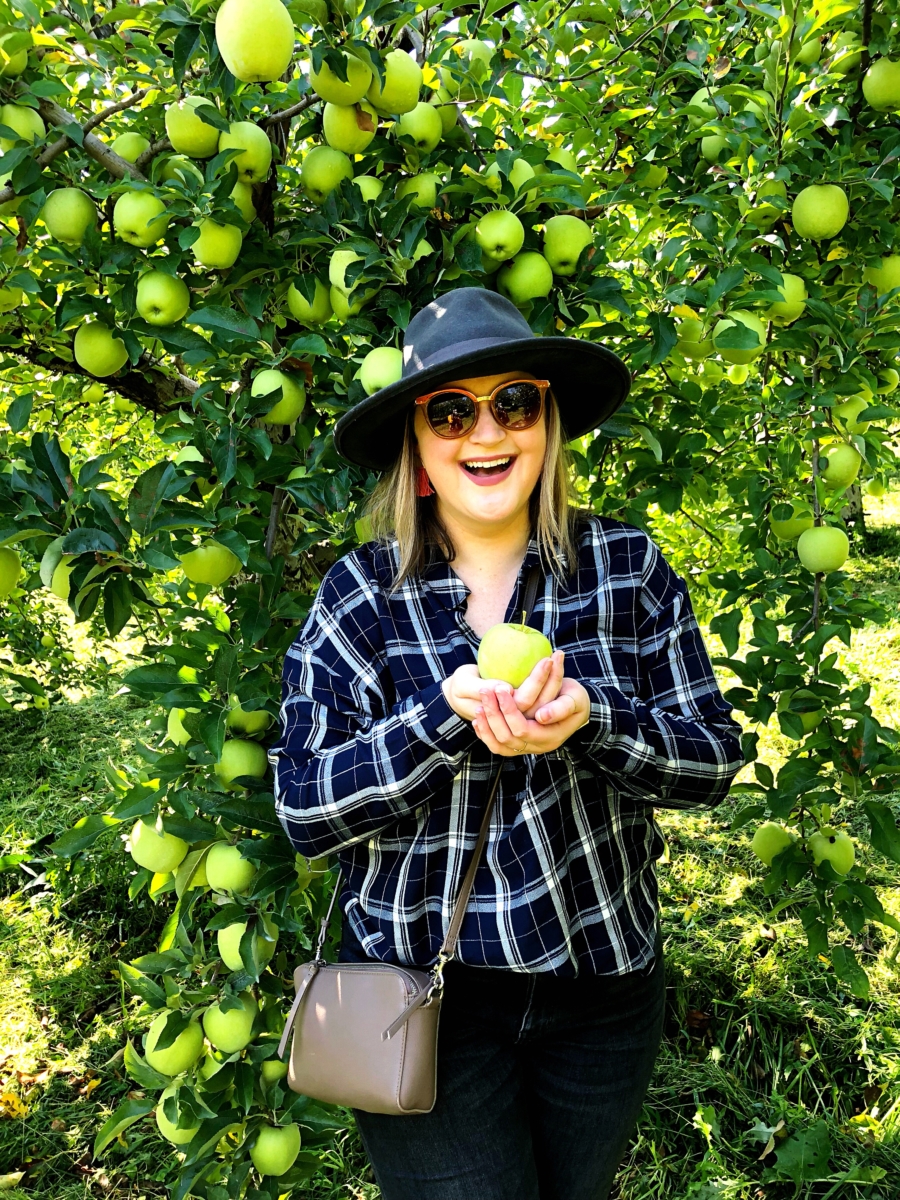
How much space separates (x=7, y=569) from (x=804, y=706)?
1.32 m

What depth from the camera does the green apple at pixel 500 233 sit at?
1.50 metres

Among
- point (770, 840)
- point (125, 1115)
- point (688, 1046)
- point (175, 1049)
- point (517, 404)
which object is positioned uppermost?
point (517, 404)

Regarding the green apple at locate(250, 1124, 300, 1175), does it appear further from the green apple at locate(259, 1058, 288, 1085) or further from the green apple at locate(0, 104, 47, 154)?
the green apple at locate(0, 104, 47, 154)

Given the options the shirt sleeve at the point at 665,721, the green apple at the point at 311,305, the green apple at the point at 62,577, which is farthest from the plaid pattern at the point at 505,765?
the green apple at the point at 311,305

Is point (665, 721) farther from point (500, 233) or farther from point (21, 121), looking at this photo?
point (21, 121)

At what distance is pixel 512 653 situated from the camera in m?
1.19

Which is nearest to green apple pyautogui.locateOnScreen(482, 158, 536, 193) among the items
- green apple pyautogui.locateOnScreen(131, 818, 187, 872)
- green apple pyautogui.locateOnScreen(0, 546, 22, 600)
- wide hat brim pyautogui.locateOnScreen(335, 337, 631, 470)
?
wide hat brim pyautogui.locateOnScreen(335, 337, 631, 470)

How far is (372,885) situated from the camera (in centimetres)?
131

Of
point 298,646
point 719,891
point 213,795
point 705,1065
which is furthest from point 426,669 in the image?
point 719,891

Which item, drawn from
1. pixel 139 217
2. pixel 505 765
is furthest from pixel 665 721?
pixel 139 217

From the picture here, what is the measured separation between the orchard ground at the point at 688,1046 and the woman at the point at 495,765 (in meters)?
0.68

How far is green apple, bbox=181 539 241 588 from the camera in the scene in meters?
1.49

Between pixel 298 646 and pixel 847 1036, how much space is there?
77.9 inches

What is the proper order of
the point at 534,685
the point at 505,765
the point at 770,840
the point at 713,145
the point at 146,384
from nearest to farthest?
the point at 534,685
the point at 505,765
the point at 713,145
the point at 770,840
the point at 146,384
